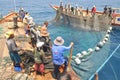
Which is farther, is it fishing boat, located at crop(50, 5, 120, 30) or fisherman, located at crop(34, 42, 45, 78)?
fishing boat, located at crop(50, 5, 120, 30)

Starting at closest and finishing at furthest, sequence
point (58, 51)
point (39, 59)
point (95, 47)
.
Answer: point (58, 51) < point (39, 59) < point (95, 47)

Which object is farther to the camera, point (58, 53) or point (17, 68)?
point (17, 68)

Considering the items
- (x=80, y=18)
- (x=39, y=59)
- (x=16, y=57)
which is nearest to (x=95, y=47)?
(x=39, y=59)

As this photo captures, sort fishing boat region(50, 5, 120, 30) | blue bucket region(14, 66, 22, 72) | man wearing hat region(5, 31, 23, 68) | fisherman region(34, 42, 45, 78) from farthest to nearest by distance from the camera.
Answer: fishing boat region(50, 5, 120, 30) → blue bucket region(14, 66, 22, 72) → man wearing hat region(5, 31, 23, 68) → fisherman region(34, 42, 45, 78)

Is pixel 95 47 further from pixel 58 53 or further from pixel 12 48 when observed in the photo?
pixel 12 48

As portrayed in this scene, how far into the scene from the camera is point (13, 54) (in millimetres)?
10344

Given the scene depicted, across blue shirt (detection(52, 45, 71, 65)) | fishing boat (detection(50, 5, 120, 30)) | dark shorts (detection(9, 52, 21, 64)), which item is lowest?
fishing boat (detection(50, 5, 120, 30))

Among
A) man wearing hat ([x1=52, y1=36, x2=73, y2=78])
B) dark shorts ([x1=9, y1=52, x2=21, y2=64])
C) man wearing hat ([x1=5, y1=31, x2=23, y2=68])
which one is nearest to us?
man wearing hat ([x1=52, y1=36, x2=73, y2=78])

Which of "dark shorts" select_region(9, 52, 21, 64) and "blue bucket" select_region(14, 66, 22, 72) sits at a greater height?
"dark shorts" select_region(9, 52, 21, 64)

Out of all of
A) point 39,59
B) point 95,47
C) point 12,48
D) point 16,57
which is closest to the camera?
point 39,59

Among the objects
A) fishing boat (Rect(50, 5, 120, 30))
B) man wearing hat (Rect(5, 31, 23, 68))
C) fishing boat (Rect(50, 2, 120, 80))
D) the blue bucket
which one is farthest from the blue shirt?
fishing boat (Rect(50, 5, 120, 30))

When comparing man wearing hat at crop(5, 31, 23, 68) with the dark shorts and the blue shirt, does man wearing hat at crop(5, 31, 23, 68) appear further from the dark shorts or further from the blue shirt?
the blue shirt

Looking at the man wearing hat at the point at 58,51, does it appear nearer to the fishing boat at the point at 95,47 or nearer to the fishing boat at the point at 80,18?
the fishing boat at the point at 95,47

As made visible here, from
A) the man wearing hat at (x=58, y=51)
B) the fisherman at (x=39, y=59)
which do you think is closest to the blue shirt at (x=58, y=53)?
the man wearing hat at (x=58, y=51)
